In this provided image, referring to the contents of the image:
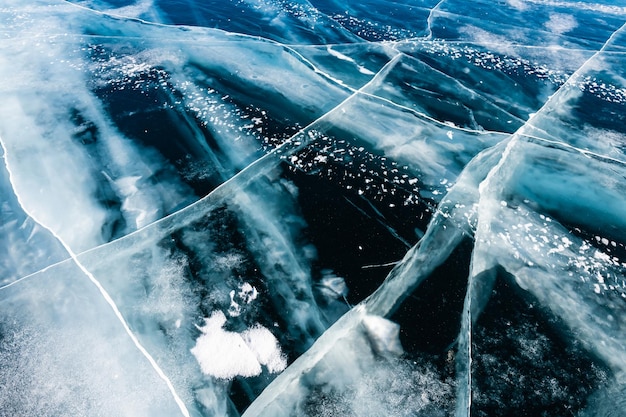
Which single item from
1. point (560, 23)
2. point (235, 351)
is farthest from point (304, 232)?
point (560, 23)

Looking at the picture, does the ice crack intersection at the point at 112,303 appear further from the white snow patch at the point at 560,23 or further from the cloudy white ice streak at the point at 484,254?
the white snow patch at the point at 560,23

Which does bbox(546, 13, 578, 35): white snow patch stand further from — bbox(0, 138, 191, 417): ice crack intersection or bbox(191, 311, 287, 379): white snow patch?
bbox(0, 138, 191, 417): ice crack intersection

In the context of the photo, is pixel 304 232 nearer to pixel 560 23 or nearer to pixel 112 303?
pixel 112 303

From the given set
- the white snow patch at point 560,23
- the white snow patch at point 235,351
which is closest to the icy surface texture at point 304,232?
the white snow patch at point 235,351

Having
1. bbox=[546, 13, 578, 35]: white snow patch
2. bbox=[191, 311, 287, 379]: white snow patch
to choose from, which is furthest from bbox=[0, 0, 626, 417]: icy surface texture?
bbox=[546, 13, 578, 35]: white snow patch

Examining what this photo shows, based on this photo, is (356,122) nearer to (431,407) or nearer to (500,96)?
(500,96)

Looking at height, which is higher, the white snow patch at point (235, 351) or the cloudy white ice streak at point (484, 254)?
the cloudy white ice streak at point (484, 254)


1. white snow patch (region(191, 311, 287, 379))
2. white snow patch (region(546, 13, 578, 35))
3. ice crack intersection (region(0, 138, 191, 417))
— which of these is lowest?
ice crack intersection (region(0, 138, 191, 417))

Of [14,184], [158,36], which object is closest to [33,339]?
[14,184]
